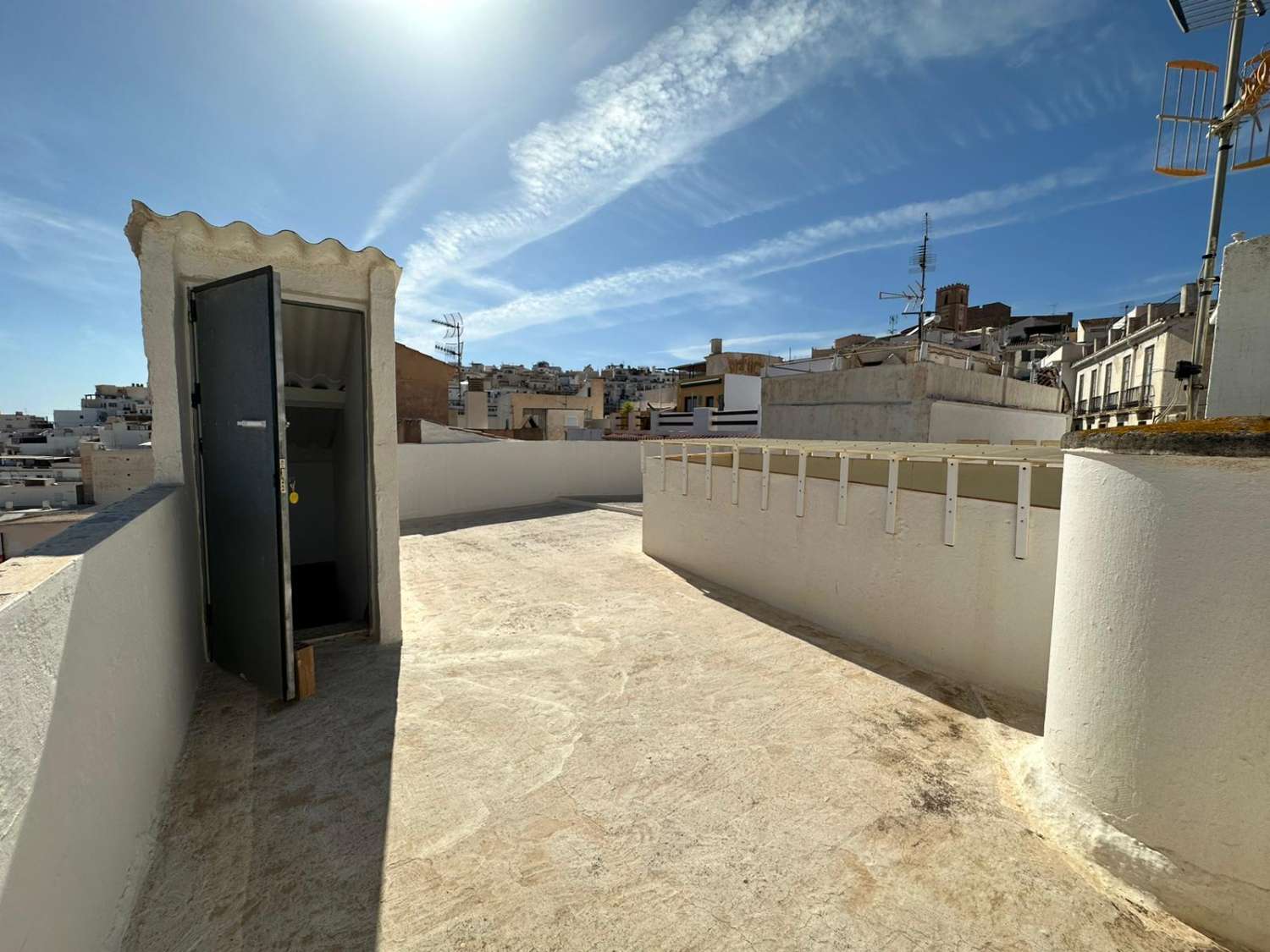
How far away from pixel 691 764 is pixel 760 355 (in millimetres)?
40308

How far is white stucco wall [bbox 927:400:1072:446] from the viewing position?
1653 cm

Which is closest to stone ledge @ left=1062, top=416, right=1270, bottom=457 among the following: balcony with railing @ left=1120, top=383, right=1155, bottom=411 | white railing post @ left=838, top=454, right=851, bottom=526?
white railing post @ left=838, top=454, right=851, bottom=526

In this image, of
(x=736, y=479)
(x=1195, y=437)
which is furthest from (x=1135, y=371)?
(x=1195, y=437)

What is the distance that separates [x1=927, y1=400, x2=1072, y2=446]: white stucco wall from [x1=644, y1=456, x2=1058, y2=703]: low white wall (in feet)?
38.0

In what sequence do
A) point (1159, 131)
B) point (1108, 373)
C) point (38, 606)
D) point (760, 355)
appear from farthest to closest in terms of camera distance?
point (760, 355) < point (1108, 373) < point (1159, 131) < point (38, 606)

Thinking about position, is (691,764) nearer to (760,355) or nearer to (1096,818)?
(1096,818)

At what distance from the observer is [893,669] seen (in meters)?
4.90

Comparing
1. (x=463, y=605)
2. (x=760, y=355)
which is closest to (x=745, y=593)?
(x=463, y=605)

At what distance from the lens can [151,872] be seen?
2516mm

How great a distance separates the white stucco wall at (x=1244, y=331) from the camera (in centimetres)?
449

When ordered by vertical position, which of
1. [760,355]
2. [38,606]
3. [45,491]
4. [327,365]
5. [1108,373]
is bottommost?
[45,491]

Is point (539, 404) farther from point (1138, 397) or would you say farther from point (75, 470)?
point (1138, 397)

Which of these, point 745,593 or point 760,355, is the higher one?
point 760,355

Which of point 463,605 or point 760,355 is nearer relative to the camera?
point 463,605
